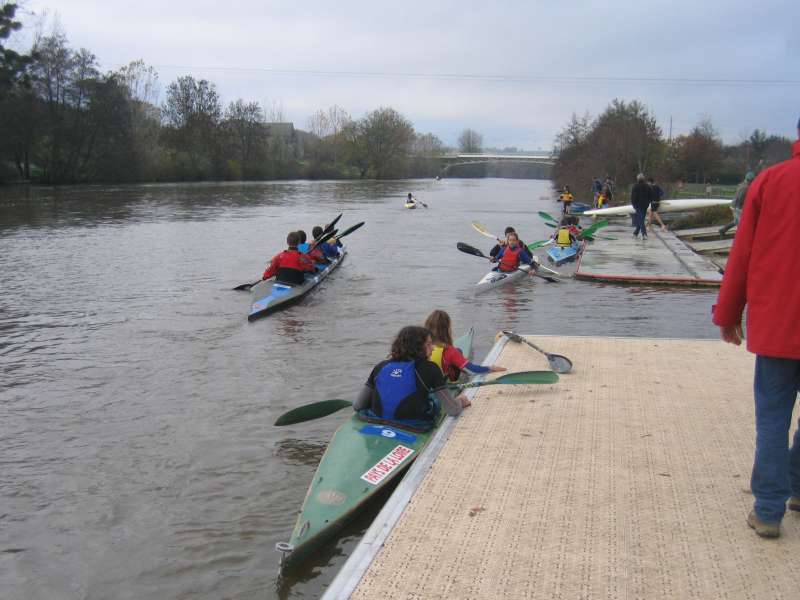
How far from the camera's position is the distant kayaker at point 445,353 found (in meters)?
6.49

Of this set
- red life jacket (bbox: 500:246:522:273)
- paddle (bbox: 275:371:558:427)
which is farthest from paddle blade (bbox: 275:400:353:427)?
red life jacket (bbox: 500:246:522:273)

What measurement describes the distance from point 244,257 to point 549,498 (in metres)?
16.8

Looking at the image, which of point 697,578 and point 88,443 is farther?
point 88,443

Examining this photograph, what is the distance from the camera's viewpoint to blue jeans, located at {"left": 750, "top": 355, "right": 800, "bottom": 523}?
330 centimetres

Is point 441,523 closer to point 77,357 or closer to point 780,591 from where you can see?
point 780,591

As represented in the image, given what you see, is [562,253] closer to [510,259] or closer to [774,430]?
[510,259]

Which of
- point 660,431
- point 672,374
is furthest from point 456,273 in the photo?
point 660,431

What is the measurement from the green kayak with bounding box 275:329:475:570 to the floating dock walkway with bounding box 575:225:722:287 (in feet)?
33.6

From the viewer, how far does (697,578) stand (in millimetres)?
3268

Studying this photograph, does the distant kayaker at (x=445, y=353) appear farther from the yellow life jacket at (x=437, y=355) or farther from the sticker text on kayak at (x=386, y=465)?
the sticker text on kayak at (x=386, y=465)

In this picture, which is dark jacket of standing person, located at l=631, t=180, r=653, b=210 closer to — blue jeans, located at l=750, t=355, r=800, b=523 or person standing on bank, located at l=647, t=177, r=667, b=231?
person standing on bank, located at l=647, t=177, r=667, b=231

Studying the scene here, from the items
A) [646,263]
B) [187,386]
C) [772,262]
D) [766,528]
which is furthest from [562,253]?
[772,262]

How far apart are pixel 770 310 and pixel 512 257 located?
12143mm

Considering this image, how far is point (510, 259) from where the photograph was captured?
50.3ft
